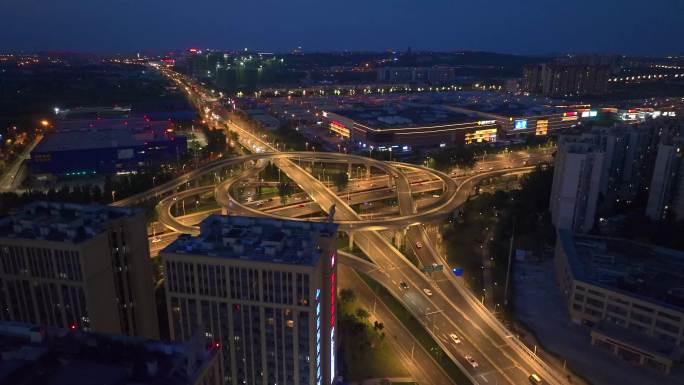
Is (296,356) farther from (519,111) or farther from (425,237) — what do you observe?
(519,111)

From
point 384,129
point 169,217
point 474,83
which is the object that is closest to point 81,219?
point 169,217

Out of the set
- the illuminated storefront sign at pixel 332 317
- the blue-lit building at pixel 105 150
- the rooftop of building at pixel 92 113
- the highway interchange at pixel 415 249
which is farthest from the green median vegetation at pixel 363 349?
the rooftop of building at pixel 92 113

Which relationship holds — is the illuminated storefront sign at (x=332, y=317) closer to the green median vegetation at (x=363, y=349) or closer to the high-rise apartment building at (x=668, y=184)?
the green median vegetation at (x=363, y=349)

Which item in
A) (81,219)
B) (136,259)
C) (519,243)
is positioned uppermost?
(81,219)

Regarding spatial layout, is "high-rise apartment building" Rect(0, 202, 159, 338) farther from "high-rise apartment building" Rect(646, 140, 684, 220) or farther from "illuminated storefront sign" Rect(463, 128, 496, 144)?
"illuminated storefront sign" Rect(463, 128, 496, 144)

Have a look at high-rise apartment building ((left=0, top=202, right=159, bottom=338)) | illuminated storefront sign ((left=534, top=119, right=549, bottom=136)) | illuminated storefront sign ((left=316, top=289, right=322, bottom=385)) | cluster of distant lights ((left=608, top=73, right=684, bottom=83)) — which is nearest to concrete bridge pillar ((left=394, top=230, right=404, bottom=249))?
illuminated storefront sign ((left=316, top=289, right=322, bottom=385))

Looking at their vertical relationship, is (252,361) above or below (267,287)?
below
